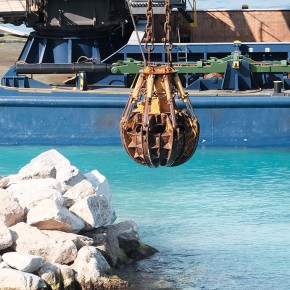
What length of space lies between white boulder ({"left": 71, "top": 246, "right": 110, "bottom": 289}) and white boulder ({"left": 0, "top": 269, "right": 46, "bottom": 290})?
0.51 meters

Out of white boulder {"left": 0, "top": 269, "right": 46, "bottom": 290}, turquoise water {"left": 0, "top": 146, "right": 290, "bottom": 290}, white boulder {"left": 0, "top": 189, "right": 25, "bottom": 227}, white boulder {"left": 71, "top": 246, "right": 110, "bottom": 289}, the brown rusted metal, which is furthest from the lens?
turquoise water {"left": 0, "top": 146, "right": 290, "bottom": 290}

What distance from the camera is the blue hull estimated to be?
1661 centimetres

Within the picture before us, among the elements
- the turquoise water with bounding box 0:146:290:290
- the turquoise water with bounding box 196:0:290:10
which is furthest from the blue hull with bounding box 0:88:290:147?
the turquoise water with bounding box 196:0:290:10

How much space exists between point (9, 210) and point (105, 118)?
6.48 metres

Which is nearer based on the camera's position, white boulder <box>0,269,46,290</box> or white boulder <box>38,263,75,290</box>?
white boulder <box>0,269,46,290</box>

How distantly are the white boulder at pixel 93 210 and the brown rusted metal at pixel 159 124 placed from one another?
63.9 inches

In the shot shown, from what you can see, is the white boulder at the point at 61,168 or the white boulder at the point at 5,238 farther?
the white boulder at the point at 61,168

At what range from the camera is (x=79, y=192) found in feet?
37.2

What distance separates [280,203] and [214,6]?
71.4ft

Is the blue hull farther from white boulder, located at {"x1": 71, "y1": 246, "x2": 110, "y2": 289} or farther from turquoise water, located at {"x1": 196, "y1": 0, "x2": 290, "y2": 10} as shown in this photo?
turquoise water, located at {"x1": 196, "y1": 0, "x2": 290, "y2": 10}

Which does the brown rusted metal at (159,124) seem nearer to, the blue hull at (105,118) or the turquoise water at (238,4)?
the blue hull at (105,118)

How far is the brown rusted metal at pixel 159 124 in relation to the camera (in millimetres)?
9258

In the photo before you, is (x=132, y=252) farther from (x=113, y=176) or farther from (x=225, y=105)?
(x=225, y=105)

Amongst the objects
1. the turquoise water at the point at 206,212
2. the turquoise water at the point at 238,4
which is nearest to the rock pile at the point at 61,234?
the turquoise water at the point at 206,212
